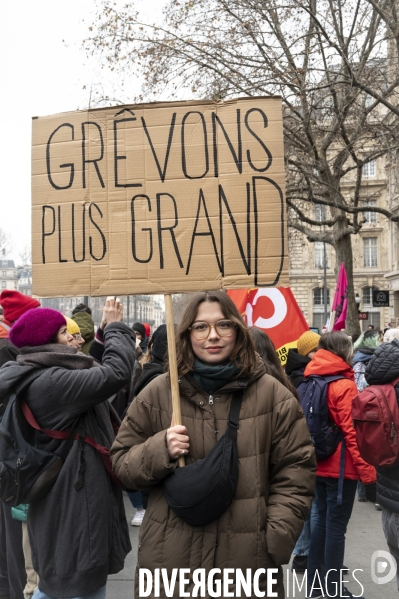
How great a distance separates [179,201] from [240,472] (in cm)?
120

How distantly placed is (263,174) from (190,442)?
120 centimetres

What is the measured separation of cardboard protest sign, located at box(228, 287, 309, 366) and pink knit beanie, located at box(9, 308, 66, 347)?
10.7ft

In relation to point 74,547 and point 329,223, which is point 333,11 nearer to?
point 329,223

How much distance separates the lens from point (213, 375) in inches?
101

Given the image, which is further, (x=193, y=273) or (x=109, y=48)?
(x=109, y=48)

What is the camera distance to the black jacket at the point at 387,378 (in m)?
3.66

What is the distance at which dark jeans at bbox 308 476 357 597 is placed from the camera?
4.29 meters

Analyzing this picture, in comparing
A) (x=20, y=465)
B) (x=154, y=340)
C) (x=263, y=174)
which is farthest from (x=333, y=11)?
(x=20, y=465)

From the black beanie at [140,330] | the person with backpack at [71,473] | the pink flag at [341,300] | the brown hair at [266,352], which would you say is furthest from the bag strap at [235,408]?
the black beanie at [140,330]

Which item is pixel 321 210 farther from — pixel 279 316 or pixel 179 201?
pixel 179 201

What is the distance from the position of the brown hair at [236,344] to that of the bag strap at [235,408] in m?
0.08

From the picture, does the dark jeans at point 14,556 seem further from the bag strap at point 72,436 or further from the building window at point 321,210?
the building window at point 321,210

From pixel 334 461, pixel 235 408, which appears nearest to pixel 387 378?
pixel 334 461

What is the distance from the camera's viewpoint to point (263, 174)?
2.90 metres
